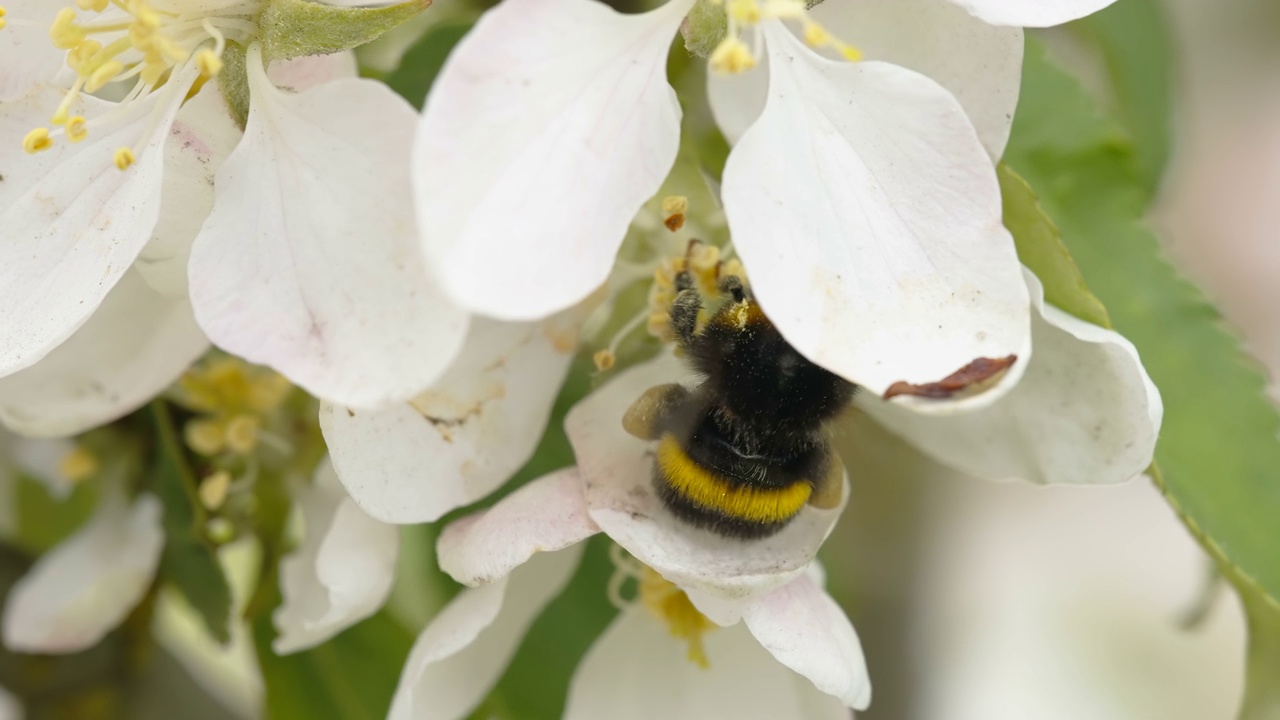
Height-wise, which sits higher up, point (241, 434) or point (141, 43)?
point (141, 43)

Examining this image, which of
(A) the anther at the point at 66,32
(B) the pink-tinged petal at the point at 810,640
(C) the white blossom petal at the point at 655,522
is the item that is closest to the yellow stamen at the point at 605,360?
(C) the white blossom petal at the point at 655,522

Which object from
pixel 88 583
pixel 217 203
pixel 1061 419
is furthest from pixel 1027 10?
pixel 88 583

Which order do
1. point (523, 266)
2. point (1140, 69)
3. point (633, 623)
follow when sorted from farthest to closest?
point (1140, 69)
point (633, 623)
point (523, 266)

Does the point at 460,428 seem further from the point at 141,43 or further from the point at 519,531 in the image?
the point at 141,43

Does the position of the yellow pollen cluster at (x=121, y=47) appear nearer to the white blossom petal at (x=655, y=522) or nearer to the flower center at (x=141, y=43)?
the flower center at (x=141, y=43)

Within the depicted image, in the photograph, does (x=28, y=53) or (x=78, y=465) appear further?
(x=78, y=465)

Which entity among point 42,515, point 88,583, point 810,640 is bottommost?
point 42,515

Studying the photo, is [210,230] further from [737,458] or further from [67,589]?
[67,589]
